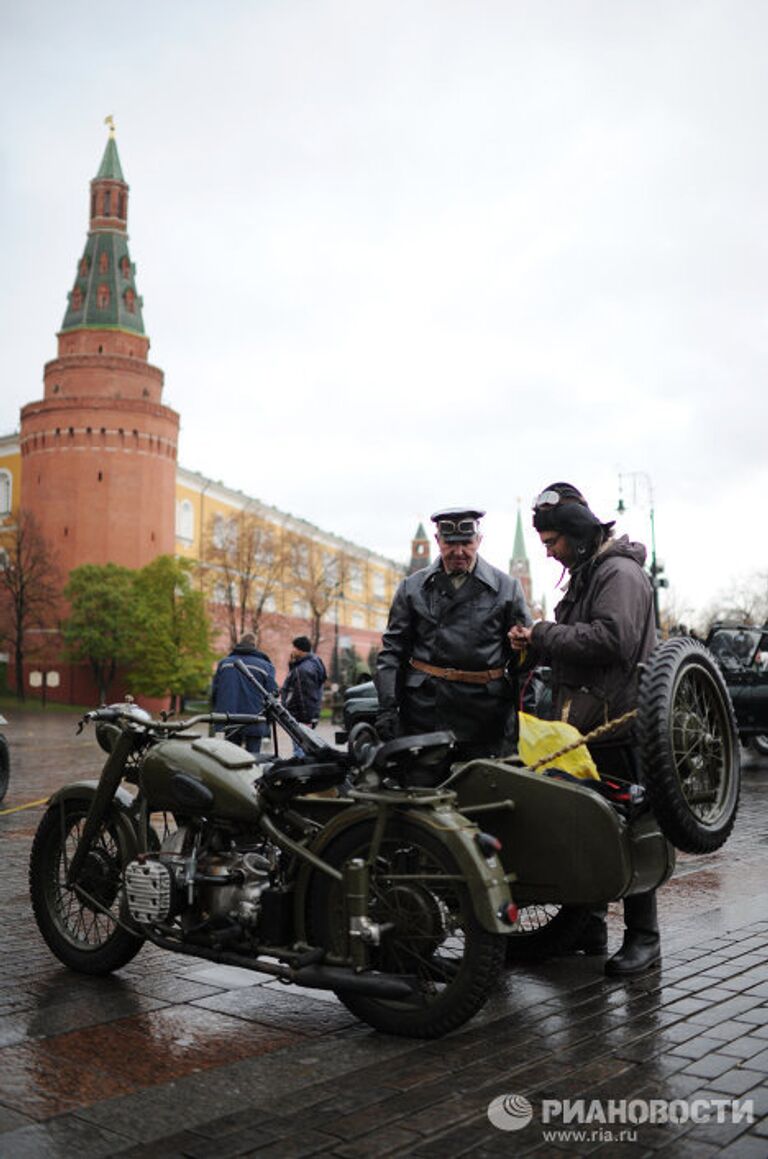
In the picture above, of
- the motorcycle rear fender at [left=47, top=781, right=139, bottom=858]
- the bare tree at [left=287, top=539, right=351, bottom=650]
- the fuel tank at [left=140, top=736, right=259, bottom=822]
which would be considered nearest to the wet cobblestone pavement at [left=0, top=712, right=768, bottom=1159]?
the motorcycle rear fender at [left=47, top=781, right=139, bottom=858]

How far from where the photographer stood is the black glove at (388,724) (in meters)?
5.29

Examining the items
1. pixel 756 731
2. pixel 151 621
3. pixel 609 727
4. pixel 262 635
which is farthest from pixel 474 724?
pixel 262 635

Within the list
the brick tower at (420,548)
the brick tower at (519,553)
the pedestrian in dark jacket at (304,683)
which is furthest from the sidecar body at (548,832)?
the brick tower at (519,553)

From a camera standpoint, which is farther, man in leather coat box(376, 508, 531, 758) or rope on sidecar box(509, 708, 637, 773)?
man in leather coat box(376, 508, 531, 758)

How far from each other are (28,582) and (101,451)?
31.7 ft

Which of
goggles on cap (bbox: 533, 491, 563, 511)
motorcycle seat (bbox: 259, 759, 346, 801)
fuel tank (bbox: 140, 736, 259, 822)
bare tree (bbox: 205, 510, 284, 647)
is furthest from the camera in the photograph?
bare tree (bbox: 205, 510, 284, 647)

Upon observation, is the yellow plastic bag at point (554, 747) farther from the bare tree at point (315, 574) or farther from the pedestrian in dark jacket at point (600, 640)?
the bare tree at point (315, 574)

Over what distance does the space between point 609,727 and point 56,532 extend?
2755 inches

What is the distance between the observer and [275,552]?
249ft

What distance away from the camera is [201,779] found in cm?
457

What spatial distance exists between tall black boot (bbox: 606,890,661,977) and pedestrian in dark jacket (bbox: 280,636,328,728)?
6.51 meters

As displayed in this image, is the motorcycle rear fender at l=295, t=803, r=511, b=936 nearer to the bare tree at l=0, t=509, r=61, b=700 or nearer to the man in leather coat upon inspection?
the man in leather coat

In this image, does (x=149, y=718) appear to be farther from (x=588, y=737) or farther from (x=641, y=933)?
(x=641, y=933)

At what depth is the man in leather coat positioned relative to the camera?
17.4 feet
